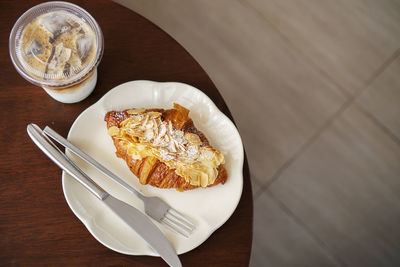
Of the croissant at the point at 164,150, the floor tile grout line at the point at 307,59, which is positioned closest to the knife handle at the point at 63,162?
the croissant at the point at 164,150

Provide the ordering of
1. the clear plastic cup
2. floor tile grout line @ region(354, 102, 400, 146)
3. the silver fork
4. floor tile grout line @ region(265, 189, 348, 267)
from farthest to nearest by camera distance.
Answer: floor tile grout line @ region(354, 102, 400, 146) → floor tile grout line @ region(265, 189, 348, 267) → the silver fork → the clear plastic cup

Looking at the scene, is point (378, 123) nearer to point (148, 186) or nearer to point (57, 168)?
point (148, 186)

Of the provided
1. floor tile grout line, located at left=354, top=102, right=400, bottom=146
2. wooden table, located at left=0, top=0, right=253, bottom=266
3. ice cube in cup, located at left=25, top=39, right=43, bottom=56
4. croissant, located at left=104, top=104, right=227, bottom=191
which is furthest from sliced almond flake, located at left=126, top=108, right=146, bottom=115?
floor tile grout line, located at left=354, top=102, right=400, bottom=146

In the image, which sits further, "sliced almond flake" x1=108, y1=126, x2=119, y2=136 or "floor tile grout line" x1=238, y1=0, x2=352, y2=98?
"floor tile grout line" x1=238, y1=0, x2=352, y2=98

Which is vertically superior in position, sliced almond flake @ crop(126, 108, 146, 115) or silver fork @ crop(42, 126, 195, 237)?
sliced almond flake @ crop(126, 108, 146, 115)

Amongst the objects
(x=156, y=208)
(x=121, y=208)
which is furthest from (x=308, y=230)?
(x=121, y=208)

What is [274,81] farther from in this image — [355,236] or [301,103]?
[355,236]

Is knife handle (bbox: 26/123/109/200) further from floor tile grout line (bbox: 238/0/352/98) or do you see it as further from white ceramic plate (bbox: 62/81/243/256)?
floor tile grout line (bbox: 238/0/352/98)
